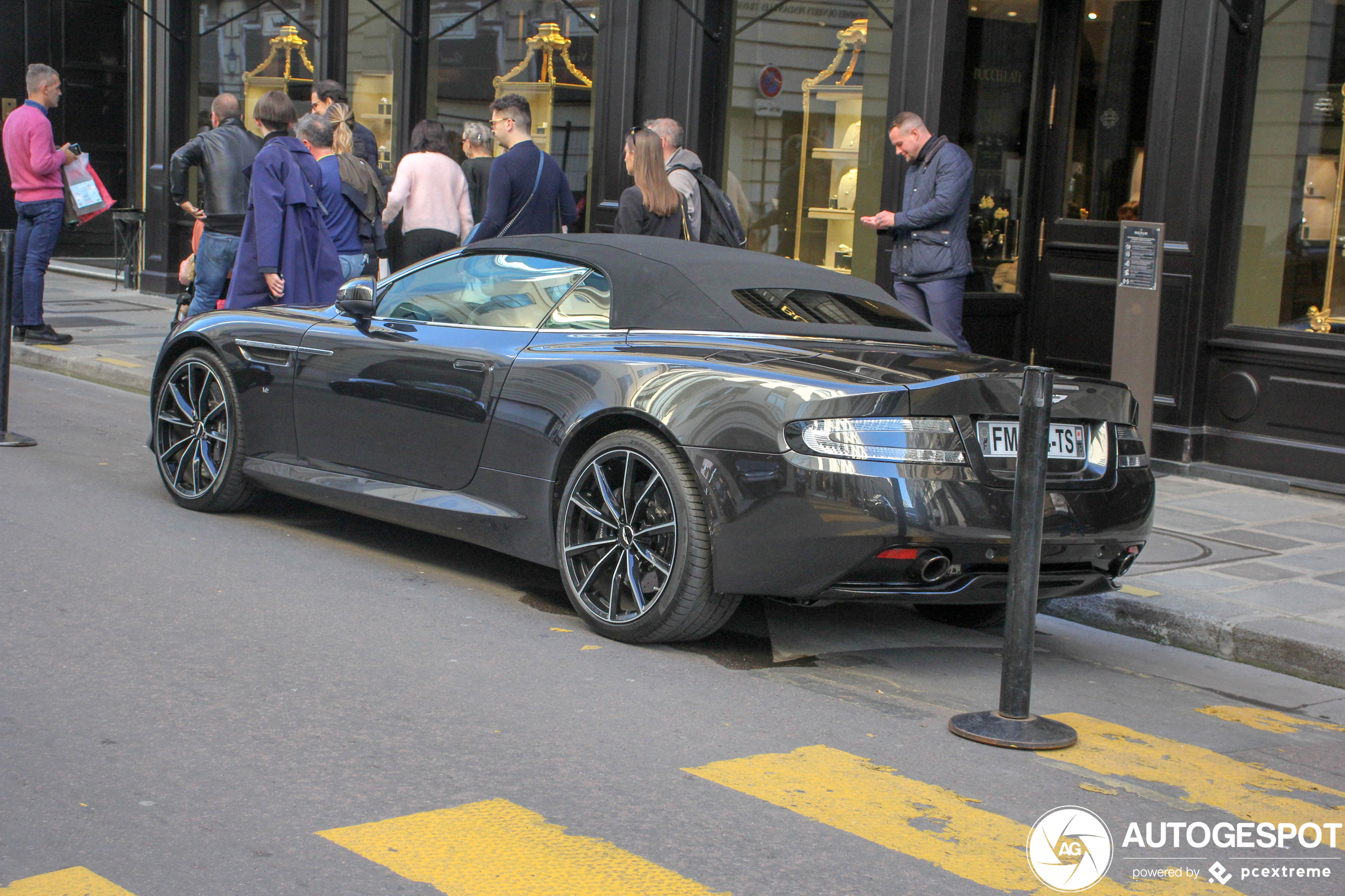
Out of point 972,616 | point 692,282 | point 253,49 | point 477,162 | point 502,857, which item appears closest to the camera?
point 502,857

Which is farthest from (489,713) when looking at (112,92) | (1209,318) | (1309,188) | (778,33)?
→ (112,92)

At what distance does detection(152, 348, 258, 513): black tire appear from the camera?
6590 mm

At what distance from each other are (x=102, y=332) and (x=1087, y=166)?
8.44 metres

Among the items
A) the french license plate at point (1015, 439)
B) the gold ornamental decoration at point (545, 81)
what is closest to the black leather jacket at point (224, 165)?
the gold ornamental decoration at point (545, 81)

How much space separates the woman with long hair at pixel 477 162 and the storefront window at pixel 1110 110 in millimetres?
4077

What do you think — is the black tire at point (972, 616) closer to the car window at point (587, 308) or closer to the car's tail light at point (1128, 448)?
the car's tail light at point (1128, 448)

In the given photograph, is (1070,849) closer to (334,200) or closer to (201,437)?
(201,437)

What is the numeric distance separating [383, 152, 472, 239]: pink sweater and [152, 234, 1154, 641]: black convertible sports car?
152 inches

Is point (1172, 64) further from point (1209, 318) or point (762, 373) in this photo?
point (762, 373)

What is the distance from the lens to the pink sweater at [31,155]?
477 inches

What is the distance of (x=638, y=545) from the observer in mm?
5051

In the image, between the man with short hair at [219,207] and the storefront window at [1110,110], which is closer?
the man with short hair at [219,207]

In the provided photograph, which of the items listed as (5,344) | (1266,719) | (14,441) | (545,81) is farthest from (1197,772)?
(545,81)

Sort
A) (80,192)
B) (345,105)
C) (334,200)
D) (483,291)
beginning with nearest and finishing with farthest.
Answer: (483,291), (334,200), (345,105), (80,192)
